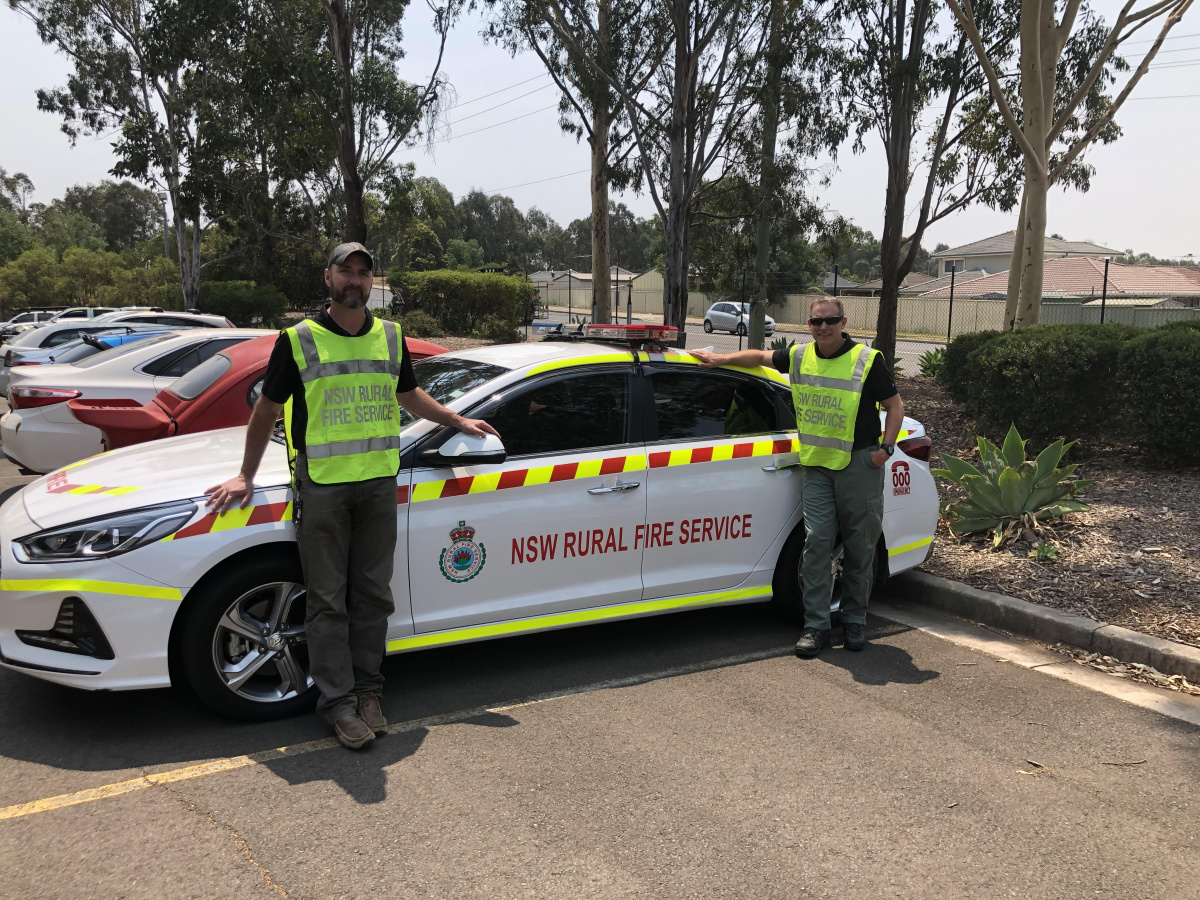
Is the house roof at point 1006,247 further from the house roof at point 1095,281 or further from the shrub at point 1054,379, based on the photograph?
the shrub at point 1054,379

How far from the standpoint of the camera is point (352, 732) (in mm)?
3773

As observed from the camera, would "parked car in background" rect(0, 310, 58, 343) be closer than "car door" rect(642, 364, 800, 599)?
No

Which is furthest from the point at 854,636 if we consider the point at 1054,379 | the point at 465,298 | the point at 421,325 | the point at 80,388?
the point at 465,298

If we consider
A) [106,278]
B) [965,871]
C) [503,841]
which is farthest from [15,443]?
[106,278]

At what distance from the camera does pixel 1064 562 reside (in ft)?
19.9

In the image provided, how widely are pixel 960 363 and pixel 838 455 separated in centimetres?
563

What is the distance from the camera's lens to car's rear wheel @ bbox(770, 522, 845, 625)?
527cm

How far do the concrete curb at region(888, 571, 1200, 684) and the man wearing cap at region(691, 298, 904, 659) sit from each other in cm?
99

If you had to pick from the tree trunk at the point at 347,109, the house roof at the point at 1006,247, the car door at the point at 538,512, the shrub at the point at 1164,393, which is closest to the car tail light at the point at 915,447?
the car door at the point at 538,512

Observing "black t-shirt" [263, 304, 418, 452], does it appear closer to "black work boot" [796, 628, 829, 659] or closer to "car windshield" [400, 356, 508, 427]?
"car windshield" [400, 356, 508, 427]

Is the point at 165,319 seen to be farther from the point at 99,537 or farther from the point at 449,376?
the point at 99,537

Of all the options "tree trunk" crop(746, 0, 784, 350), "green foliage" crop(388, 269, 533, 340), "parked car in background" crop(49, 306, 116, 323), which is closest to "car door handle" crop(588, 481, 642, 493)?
"tree trunk" crop(746, 0, 784, 350)

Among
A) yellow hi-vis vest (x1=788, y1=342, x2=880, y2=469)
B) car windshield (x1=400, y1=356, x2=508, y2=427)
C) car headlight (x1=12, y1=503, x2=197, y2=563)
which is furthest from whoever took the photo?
yellow hi-vis vest (x1=788, y1=342, x2=880, y2=469)

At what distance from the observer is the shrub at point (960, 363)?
9602mm
